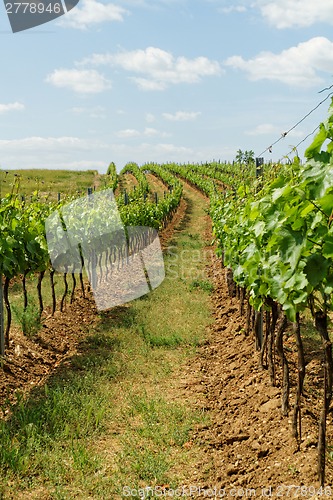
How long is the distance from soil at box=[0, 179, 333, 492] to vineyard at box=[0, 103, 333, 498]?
2cm

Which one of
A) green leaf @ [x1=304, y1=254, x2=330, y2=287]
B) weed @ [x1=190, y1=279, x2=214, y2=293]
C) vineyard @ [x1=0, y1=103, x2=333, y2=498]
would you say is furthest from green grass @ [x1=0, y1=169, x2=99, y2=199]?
green leaf @ [x1=304, y1=254, x2=330, y2=287]

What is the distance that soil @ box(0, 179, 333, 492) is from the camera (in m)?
4.15

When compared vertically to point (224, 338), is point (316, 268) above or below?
above

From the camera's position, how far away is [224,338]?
327 inches

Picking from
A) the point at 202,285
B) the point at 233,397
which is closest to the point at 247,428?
the point at 233,397

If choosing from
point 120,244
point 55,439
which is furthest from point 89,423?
point 120,244

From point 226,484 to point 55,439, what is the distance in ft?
6.01

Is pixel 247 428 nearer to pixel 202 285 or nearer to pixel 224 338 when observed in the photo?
pixel 224 338

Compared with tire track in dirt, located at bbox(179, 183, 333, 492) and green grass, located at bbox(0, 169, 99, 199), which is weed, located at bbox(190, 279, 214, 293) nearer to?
tire track in dirt, located at bbox(179, 183, 333, 492)

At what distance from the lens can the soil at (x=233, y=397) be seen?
13.6 feet

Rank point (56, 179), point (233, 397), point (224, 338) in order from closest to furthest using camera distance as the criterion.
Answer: point (233, 397)
point (224, 338)
point (56, 179)

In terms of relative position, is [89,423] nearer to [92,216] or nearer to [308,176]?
[308,176]

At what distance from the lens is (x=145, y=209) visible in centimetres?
1894

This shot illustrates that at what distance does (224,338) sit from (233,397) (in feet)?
8.15
